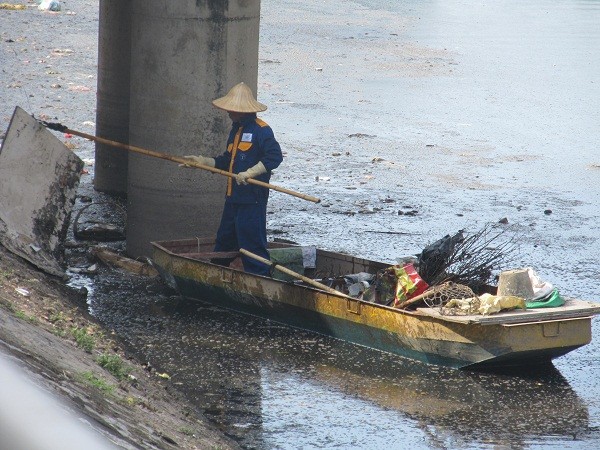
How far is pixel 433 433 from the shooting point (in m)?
6.25

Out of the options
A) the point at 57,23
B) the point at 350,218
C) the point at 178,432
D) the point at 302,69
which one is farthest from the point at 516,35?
the point at 178,432

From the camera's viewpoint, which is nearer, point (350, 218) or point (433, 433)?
point (433, 433)

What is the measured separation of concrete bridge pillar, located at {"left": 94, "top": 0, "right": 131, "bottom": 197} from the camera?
1220cm

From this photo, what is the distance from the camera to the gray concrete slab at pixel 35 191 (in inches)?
337

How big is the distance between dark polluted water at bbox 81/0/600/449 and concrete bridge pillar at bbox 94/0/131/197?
6.71 ft

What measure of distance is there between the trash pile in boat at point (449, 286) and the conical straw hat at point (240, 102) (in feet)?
5.32

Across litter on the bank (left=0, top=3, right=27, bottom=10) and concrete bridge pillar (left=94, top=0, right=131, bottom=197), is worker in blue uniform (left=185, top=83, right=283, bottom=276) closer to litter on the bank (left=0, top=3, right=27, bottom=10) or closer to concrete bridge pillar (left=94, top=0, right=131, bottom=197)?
concrete bridge pillar (left=94, top=0, right=131, bottom=197)

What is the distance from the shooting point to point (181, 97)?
9508 mm

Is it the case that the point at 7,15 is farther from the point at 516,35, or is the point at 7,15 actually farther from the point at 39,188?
the point at 39,188

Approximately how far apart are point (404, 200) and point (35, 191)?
201 inches

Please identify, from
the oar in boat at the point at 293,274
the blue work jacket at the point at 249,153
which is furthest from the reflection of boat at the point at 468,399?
the blue work jacket at the point at 249,153

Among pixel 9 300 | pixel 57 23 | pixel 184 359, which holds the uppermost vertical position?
pixel 57 23

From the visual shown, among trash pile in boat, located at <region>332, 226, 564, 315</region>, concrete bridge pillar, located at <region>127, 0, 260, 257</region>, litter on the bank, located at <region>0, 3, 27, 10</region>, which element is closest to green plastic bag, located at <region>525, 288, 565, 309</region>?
trash pile in boat, located at <region>332, 226, 564, 315</region>

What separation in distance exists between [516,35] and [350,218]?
49.3 ft
